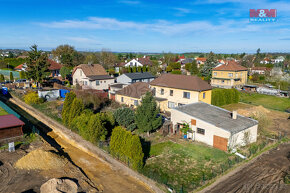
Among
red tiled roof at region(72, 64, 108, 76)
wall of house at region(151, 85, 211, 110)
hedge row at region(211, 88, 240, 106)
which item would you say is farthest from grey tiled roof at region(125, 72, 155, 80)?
hedge row at region(211, 88, 240, 106)

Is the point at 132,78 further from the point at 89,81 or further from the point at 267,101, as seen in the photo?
the point at 267,101

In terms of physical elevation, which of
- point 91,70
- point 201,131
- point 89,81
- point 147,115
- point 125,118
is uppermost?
point 91,70

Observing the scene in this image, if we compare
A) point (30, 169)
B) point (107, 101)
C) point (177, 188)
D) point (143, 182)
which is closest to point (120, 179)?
point (143, 182)

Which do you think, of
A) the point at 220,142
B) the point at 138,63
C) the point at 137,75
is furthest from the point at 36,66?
the point at 138,63

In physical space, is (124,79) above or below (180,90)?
above

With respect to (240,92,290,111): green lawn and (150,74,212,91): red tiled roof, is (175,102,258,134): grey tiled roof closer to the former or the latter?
(150,74,212,91): red tiled roof

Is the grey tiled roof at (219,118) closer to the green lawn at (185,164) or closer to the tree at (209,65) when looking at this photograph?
the green lawn at (185,164)

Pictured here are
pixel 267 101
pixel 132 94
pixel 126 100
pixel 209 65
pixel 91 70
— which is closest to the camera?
pixel 132 94
